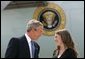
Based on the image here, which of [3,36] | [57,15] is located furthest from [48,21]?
[3,36]

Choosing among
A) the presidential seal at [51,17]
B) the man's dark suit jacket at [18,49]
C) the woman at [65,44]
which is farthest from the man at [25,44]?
the presidential seal at [51,17]

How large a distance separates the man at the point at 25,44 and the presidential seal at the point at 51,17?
2930 mm

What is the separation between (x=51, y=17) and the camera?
518cm

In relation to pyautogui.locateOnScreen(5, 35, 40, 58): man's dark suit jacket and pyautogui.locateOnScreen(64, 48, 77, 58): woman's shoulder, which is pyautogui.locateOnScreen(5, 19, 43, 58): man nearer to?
pyautogui.locateOnScreen(5, 35, 40, 58): man's dark suit jacket

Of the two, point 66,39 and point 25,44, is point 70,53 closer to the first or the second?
point 66,39

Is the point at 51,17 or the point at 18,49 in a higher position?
the point at 18,49

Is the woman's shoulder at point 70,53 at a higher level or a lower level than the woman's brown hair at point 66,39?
lower

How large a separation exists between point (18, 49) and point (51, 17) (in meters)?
3.20

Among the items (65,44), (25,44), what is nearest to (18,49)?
(25,44)

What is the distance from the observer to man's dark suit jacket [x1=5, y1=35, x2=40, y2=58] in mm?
1993

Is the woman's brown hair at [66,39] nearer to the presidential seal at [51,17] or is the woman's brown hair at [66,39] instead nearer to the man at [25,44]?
the man at [25,44]

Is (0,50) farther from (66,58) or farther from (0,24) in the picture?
Answer: (66,58)

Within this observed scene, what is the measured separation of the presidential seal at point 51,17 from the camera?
5051 millimetres

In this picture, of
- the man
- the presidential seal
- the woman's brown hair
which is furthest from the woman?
the presidential seal
